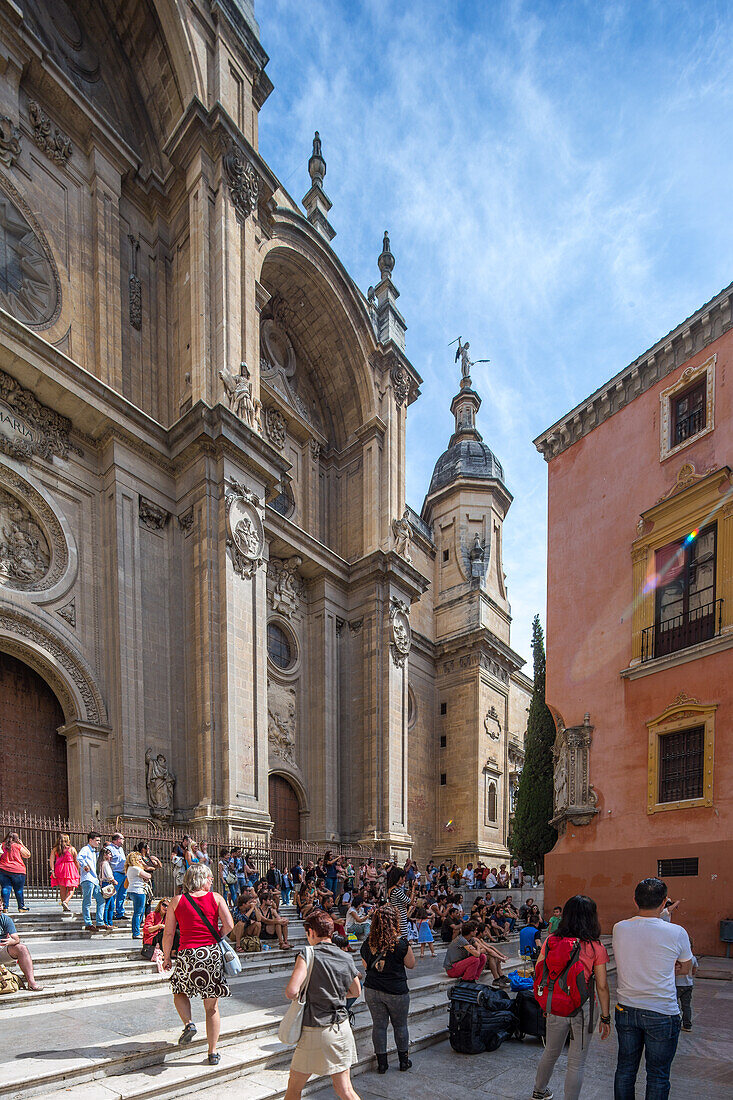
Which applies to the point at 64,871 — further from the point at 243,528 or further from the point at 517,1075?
the point at 243,528

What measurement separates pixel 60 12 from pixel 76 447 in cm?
1302

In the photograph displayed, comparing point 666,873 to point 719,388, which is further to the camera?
point 719,388

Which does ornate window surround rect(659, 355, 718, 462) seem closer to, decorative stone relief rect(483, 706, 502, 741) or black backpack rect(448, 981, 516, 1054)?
black backpack rect(448, 981, 516, 1054)

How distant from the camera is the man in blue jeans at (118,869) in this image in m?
10.2

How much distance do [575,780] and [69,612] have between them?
13.0 m

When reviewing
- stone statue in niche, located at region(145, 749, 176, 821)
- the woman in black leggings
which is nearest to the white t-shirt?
the woman in black leggings

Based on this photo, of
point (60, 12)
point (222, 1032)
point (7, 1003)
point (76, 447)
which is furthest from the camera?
point (60, 12)

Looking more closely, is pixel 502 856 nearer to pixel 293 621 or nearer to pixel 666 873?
pixel 293 621

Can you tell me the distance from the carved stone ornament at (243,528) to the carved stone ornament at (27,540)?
397cm

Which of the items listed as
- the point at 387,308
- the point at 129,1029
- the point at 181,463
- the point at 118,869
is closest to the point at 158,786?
the point at 118,869

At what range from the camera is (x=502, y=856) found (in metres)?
32.5

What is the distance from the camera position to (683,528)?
51.9ft

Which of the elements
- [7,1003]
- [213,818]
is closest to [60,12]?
[213,818]

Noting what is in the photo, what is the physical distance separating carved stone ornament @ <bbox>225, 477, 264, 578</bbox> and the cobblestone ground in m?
12.5
